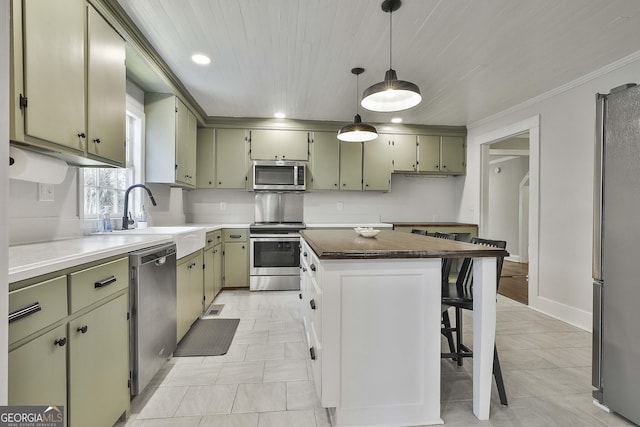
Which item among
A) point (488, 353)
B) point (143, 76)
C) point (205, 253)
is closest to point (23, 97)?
point (143, 76)

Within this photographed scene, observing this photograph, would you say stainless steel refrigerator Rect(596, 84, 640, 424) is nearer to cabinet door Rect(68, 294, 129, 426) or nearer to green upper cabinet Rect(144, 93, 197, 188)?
cabinet door Rect(68, 294, 129, 426)

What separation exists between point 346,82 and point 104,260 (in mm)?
2656

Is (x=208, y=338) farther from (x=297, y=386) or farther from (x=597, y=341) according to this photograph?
(x=597, y=341)

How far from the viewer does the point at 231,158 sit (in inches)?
167

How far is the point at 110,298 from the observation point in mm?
1366

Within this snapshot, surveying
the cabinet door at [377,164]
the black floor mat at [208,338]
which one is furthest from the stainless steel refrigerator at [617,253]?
the cabinet door at [377,164]

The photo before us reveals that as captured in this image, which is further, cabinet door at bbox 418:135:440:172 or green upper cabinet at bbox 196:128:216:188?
cabinet door at bbox 418:135:440:172

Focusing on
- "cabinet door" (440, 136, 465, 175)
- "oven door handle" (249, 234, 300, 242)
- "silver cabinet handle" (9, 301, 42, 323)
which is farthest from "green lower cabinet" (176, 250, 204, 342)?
"cabinet door" (440, 136, 465, 175)

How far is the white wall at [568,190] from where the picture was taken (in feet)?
8.94

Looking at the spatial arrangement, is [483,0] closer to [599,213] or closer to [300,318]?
[599,213]

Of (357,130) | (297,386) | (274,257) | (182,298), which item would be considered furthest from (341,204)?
(297,386)

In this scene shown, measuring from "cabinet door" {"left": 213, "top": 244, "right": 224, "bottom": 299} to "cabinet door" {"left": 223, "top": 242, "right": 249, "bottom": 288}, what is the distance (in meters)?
0.11

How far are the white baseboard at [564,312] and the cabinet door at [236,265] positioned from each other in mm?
3587

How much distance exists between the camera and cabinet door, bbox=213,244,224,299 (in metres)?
3.56
